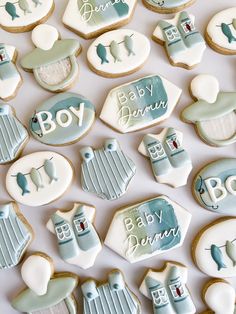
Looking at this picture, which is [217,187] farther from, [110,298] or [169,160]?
[110,298]

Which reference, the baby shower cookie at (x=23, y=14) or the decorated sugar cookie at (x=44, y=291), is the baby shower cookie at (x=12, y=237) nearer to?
the decorated sugar cookie at (x=44, y=291)

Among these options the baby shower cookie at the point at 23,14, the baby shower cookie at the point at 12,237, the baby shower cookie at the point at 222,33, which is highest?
the baby shower cookie at the point at 23,14

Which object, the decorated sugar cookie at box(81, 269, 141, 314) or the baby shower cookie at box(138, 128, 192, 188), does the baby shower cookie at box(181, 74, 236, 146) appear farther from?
the decorated sugar cookie at box(81, 269, 141, 314)

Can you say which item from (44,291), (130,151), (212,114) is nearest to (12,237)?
(44,291)

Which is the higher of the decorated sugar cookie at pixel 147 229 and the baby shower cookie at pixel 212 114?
the baby shower cookie at pixel 212 114

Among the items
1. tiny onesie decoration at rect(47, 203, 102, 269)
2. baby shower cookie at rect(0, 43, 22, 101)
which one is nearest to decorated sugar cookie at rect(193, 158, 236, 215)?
tiny onesie decoration at rect(47, 203, 102, 269)

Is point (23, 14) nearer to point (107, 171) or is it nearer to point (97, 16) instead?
point (97, 16)

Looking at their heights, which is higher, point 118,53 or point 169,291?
point 118,53

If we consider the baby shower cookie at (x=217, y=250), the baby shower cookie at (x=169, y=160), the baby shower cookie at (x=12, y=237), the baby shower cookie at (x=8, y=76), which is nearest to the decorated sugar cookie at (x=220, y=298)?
the baby shower cookie at (x=217, y=250)

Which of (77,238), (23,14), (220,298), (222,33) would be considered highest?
(23,14)
